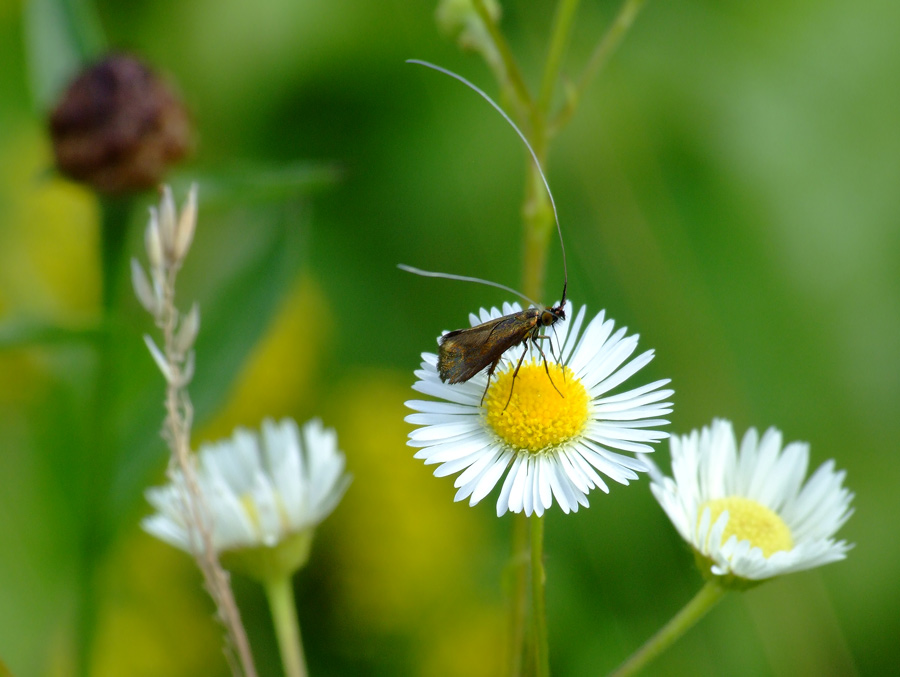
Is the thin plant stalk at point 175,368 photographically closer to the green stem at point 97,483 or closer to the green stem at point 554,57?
the green stem at point 554,57

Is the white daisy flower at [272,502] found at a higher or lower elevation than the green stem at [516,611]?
higher

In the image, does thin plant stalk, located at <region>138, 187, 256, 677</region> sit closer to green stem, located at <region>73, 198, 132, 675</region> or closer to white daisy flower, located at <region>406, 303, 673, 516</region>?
white daisy flower, located at <region>406, 303, 673, 516</region>

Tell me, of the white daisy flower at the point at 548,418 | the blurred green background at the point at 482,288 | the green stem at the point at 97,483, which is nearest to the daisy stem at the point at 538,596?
the white daisy flower at the point at 548,418

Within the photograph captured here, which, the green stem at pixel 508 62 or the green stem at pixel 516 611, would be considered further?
the green stem at pixel 508 62

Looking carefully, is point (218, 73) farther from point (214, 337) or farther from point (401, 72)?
point (214, 337)

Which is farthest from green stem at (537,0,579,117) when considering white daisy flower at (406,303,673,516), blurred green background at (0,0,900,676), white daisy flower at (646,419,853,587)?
blurred green background at (0,0,900,676)

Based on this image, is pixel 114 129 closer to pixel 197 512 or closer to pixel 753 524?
pixel 197 512
